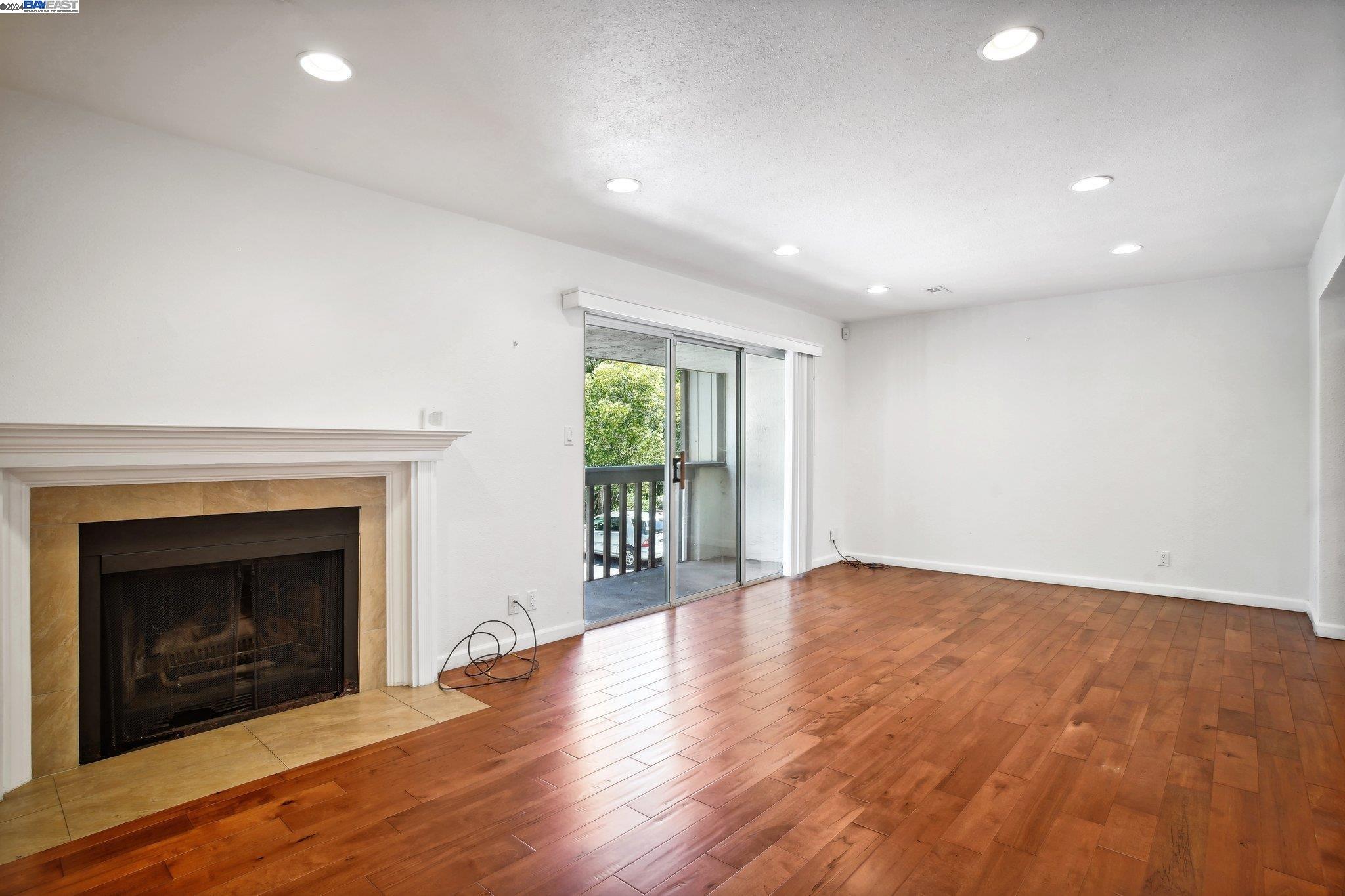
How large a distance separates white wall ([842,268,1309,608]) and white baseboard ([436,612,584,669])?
3668 millimetres

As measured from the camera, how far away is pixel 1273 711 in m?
3.00

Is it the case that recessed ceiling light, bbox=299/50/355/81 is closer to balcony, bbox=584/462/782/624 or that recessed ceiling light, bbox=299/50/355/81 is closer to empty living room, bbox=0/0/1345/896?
empty living room, bbox=0/0/1345/896

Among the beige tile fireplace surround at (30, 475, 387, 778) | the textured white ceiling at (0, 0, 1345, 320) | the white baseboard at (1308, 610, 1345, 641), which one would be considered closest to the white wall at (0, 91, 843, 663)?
the textured white ceiling at (0, 0, 1345, 320)

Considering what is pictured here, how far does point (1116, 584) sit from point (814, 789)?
440cm

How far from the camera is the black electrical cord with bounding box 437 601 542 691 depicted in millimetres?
3367

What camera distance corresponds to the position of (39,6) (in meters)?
1.88

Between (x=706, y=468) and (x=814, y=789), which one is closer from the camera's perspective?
(x=814, y=789)

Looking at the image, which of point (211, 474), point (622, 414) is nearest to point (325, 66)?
point (211, 474)

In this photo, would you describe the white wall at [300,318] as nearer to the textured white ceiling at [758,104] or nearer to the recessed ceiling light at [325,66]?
the textured white ceiling at [758,104]

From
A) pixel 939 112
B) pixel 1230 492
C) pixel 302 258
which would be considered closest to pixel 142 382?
pixel 302 258

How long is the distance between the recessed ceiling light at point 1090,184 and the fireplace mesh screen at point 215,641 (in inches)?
156

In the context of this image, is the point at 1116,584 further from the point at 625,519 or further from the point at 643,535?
the point at 625,519

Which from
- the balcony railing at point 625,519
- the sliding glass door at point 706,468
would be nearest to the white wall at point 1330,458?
the sliding glass door at point 706,468

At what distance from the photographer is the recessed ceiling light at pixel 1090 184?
310 centimetres
